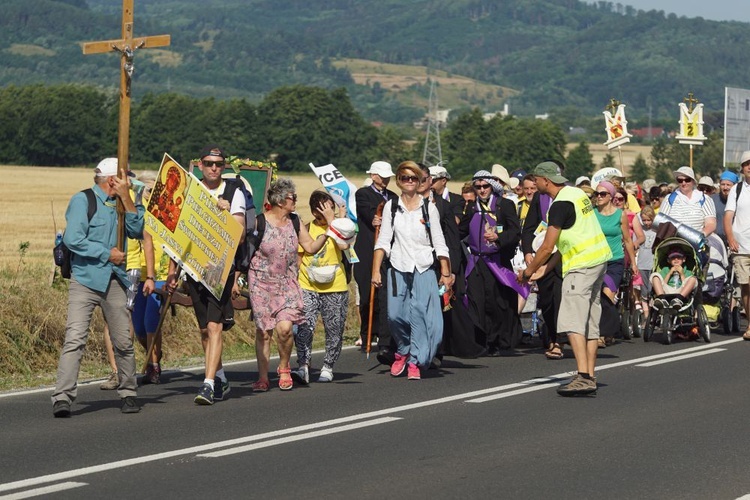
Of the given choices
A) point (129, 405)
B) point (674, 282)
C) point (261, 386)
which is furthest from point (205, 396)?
point (674, 282)

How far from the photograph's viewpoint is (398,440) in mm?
10156

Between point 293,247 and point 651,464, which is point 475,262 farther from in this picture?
point 651,464

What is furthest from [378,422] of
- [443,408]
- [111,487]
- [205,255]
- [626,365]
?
[626,365]

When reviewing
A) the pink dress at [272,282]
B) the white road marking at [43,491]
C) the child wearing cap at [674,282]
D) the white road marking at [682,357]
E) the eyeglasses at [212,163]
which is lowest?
the white road marking at [682,357]

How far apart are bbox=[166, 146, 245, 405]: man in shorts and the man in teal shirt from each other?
57 cm

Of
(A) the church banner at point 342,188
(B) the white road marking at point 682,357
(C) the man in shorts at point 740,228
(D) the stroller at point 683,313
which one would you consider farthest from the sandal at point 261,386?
(C) the man in shorts at point 740,228

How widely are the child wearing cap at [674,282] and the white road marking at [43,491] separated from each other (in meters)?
10.00

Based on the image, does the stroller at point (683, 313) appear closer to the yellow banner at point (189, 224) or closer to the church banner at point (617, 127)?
the yellow banner at point (189, 224)

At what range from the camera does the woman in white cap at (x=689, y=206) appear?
18500 millimetres

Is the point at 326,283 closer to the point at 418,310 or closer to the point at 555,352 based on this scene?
the point at 418,310

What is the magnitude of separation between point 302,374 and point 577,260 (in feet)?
8.40

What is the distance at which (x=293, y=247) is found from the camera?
1273 centimetres

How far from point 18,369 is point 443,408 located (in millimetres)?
4882

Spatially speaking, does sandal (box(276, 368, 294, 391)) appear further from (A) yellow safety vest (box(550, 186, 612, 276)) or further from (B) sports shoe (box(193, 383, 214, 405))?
(A) yellow safety vest (box(550, 186, 612, 276))
